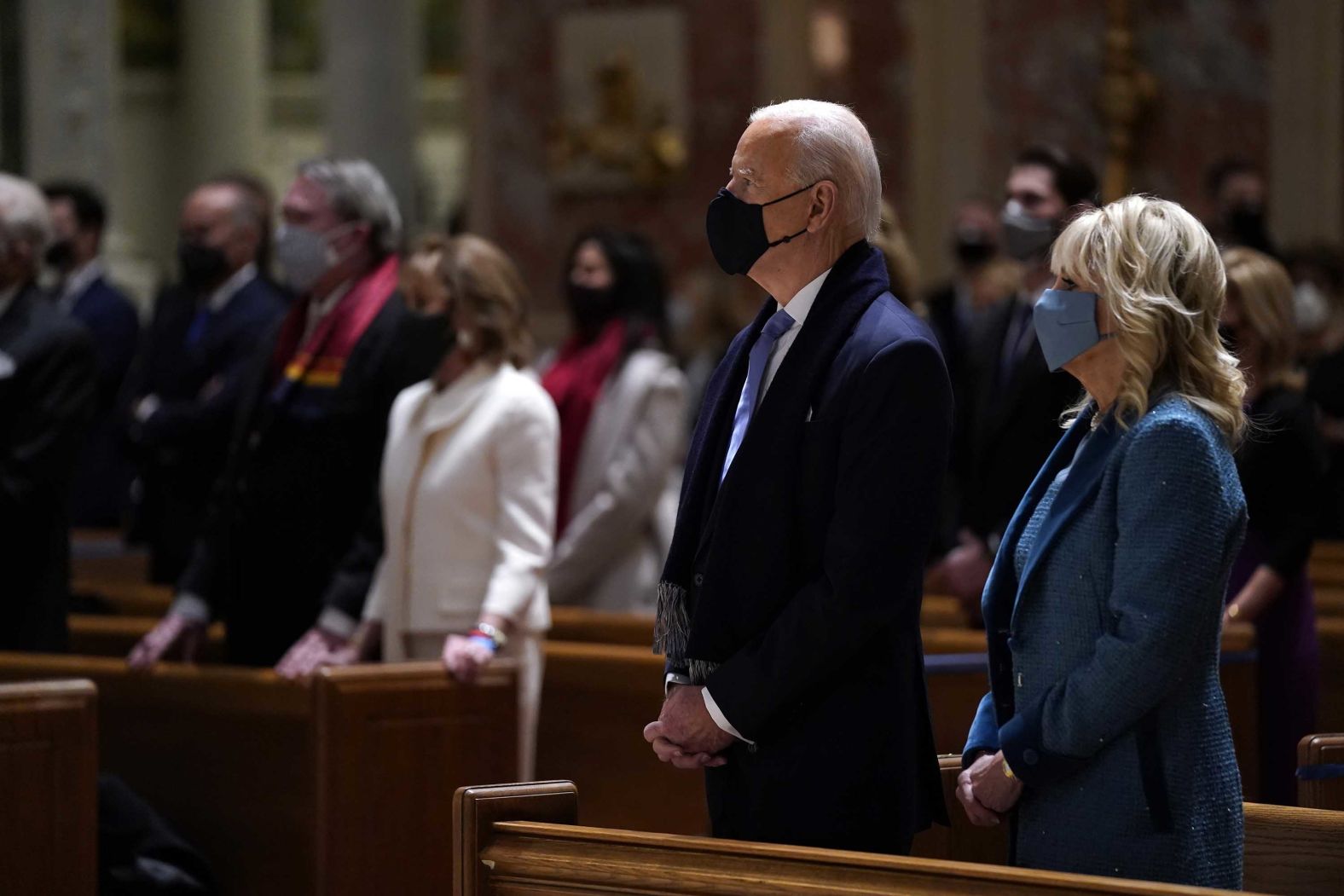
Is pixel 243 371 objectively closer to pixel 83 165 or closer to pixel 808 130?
pixel 808 130

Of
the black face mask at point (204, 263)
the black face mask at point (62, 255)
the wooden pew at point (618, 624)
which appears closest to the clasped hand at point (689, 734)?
the wooden pew at point (618, 624)

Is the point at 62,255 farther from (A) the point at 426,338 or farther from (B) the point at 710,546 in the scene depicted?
(B) the point at 710,546

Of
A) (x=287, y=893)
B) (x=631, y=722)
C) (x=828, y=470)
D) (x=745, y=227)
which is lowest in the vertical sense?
(x=287, y=893)

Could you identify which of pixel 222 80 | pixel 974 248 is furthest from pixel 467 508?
pixel 222 80

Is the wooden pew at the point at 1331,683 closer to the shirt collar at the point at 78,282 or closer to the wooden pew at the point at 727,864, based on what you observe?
the wooden pew at the point at 727,864

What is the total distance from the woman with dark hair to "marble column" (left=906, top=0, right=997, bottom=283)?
496 centimetres

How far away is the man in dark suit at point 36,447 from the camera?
194 inches

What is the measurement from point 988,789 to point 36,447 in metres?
3.01

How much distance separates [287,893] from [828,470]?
2300mm

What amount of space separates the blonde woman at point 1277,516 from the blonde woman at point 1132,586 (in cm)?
183

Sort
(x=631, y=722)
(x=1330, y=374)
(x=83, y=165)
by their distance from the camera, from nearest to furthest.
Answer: (x=631, y=722) < (x=1330, y=374) < (x=83, y=165)

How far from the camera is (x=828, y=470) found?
2791 mm

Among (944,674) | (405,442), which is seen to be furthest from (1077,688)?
(405,442)

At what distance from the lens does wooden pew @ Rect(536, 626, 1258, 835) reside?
4699 mm
